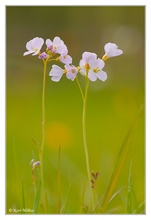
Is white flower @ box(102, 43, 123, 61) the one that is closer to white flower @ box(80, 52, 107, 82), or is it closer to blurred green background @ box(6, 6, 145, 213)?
white flower @ box(80, 52, 107, 82)

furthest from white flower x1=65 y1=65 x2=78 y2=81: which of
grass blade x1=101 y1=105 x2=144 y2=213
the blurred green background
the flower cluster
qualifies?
the blurred green background

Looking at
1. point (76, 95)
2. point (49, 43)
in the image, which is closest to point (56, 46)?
point (49, 43)

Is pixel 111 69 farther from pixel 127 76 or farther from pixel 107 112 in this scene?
pixel 107 112

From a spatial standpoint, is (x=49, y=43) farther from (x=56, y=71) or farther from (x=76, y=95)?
(x=76, y=95)

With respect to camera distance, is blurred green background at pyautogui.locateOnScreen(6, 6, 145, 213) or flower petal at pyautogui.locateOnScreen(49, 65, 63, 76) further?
blurred green background at pyautogui.locateOnScreen(6, 6, 145, 213)
